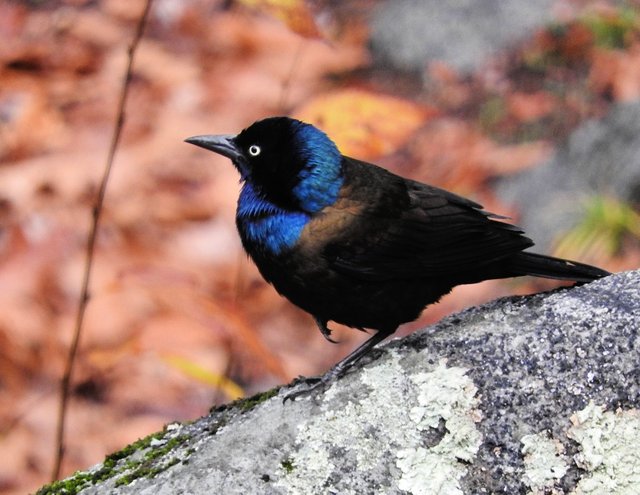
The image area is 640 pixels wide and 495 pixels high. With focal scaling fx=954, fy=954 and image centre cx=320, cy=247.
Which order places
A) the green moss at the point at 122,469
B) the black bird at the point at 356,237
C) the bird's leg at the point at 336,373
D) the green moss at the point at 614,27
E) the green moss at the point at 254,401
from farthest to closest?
the green moss at the point at 614,27 → the black bird at the point at 356,237 → the green moss at the point at 254,401 → the bird's leg at the point at 336,373 → the green moss at the point at 122,469

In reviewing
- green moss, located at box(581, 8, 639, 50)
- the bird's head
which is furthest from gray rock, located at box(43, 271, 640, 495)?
green moss, located at box(581, 8, 639, 50)

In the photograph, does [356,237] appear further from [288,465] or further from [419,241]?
[288,465]

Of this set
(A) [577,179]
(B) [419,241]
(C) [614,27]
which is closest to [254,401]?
(B) [419,241]

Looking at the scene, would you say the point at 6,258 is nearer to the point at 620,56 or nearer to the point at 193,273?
the point at 193,273

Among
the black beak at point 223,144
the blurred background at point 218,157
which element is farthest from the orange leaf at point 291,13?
the black beak at point 223,144

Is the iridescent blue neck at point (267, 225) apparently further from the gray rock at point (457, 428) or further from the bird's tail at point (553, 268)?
the bird's tail at point (553, 268)
